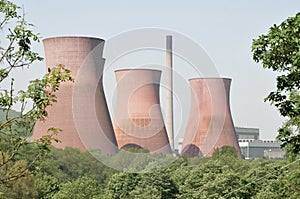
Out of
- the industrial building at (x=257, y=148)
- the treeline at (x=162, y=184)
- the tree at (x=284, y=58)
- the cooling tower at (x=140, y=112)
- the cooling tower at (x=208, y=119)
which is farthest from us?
the industrial building at (x=257, y=148)

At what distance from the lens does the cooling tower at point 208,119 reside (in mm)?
29812

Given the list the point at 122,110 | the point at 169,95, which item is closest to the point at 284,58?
the point at 122,110

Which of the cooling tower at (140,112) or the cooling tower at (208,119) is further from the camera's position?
the cooling tower at (208,119)

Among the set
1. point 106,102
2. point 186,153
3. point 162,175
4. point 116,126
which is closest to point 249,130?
point 186,153

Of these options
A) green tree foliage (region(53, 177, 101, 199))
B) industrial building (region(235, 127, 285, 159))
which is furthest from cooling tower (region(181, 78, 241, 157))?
industrial building (region(235, 127, 285, 159))

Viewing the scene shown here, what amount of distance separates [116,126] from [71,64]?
7.55 meters

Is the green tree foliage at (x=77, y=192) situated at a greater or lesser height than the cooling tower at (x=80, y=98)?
lesser

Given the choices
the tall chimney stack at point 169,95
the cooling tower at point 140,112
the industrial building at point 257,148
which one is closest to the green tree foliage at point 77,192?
the cooling tower at point 140,112

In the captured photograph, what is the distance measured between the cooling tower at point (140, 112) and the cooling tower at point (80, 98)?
290 cm

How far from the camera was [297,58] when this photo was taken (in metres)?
4.36

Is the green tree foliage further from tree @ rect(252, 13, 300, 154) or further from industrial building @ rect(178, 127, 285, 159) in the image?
industrial building @ rect(178, 127, 285, 159)

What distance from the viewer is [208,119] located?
31.3 m

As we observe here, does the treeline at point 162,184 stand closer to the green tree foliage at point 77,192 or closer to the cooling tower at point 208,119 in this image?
the green tree foliage at point 77,192

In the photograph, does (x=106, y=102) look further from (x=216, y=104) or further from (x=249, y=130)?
(x=249, y=130)
